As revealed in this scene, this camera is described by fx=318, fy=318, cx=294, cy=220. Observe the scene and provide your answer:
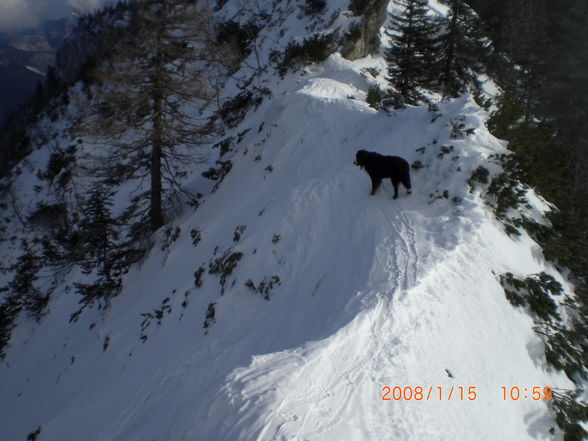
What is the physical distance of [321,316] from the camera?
4891 mm

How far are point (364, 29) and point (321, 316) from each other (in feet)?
75.6

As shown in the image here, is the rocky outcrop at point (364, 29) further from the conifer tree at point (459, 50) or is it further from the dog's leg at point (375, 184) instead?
the dog's leg at point (375, 184)

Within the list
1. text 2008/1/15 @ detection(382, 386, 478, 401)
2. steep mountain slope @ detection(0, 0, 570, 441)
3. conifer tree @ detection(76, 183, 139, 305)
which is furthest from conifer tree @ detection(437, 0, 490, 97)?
conifer tree @ detection(76, 183, 139, 305)

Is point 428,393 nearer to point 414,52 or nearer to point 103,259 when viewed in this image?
point 103,259

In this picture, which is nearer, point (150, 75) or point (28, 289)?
point (150, 75)

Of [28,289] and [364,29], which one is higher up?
[364,29]

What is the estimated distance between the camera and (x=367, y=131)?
33.3ft

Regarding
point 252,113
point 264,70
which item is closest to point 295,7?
point 264,70

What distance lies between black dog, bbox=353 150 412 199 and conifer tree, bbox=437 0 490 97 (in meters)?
11.7

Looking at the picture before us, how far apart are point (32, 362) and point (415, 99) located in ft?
69.8

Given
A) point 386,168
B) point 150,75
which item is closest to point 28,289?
point 150,75
